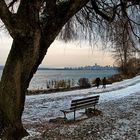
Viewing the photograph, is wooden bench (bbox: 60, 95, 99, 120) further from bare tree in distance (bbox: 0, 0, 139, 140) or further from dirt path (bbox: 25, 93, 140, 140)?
bare tree in distance (bbox: 0, 0, 139, 140)

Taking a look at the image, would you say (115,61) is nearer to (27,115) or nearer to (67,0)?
(27,115)

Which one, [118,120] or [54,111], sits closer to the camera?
[118,120]

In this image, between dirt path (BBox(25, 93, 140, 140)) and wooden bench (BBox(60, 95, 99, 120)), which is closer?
dirt path (BBox(25, 93, 140, 140))

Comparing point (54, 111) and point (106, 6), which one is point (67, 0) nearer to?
point (106, 6)

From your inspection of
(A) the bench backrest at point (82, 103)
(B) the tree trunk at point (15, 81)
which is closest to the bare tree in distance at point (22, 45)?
(B) the tree trunk at point (15, 81)

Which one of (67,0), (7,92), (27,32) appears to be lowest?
(7,92)

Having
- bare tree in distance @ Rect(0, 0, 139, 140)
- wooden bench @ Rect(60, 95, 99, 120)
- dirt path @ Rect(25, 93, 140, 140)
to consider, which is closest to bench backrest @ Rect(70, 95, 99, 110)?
wooden bench @ Rect(60, 95, 99, 120)

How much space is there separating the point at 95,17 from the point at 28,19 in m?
7.33

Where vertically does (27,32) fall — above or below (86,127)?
above

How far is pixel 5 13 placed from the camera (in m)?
10.2

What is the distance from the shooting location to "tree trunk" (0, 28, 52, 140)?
34.7 feet

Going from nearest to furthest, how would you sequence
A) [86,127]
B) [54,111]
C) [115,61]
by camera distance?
1. [86,127]
2. [54,111]
3. [115,61]

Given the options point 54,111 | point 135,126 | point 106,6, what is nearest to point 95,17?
point 106,6

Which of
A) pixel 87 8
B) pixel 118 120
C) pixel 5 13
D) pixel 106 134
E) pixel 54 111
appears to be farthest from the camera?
pixel 54 111
